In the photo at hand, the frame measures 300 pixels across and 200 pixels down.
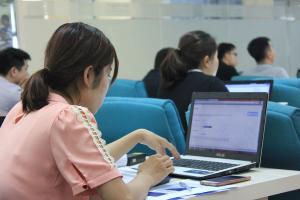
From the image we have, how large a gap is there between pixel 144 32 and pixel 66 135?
5.48 meters

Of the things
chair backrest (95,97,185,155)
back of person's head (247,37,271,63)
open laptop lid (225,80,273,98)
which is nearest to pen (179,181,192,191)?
chair backrest (95,97,185,155)

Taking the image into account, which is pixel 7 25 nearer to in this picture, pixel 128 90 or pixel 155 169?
pixel 128 90

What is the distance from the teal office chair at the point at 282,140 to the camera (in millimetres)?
2061

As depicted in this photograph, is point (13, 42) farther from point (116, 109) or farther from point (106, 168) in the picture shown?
point (106, 168)

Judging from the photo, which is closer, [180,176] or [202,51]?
[180,176]

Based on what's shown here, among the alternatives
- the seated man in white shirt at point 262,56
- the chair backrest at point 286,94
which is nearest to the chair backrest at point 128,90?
the chair backrest at point 286,94

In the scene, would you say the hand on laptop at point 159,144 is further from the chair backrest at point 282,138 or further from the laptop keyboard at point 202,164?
the chair backrest at point 282,138

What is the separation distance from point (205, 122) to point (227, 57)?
16.7ft

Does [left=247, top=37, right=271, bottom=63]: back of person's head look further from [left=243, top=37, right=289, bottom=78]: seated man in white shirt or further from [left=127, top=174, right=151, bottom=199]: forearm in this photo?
[left=127, top=174, right=151, bottom=199]: forearm

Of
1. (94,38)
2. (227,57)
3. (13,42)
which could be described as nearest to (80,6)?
(13,42)

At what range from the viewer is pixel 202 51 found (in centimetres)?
376

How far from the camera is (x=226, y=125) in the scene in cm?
217

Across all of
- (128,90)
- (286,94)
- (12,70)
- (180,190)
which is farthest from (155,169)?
(12,70)

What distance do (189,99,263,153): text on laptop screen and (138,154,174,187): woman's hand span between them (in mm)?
464
